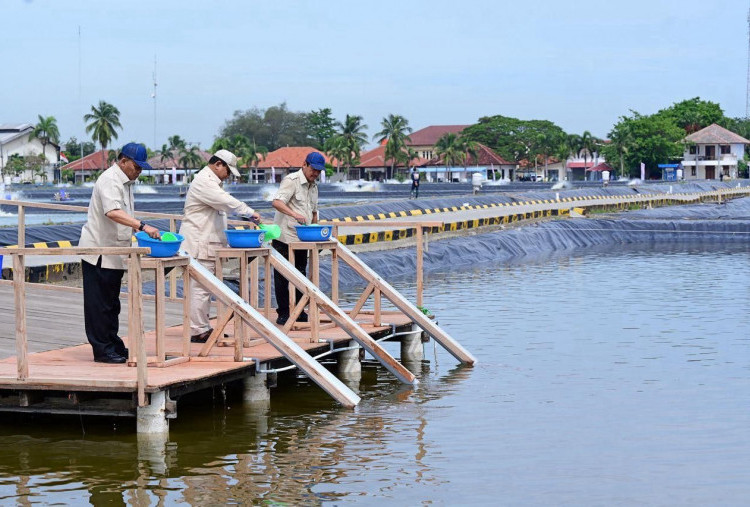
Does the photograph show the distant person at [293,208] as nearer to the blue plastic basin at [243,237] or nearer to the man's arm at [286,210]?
the man's arm at [286,210]

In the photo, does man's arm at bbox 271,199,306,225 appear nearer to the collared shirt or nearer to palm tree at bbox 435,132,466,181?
the collared shirt

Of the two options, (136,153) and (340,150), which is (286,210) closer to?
(136,153)

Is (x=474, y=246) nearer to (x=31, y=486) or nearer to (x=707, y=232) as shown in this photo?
(x=707, y=232)

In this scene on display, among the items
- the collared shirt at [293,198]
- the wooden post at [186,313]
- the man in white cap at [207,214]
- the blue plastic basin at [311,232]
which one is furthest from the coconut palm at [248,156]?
the wooden post at [186,313]

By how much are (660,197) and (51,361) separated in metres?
51.6

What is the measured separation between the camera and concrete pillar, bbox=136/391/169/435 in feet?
29.5

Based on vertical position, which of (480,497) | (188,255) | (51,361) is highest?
(188,255)

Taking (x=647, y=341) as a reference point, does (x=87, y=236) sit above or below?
above

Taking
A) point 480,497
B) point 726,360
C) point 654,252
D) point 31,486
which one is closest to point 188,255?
point 31,486

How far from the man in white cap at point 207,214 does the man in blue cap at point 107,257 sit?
2.50 ft

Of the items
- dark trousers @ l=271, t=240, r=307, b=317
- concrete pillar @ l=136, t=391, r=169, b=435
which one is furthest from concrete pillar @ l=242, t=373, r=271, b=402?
dark trousers @ l=271, t=240, r=307, b=317

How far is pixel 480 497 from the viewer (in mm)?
7859

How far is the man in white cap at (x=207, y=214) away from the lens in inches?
404

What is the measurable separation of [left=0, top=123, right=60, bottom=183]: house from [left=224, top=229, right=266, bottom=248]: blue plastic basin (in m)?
100
